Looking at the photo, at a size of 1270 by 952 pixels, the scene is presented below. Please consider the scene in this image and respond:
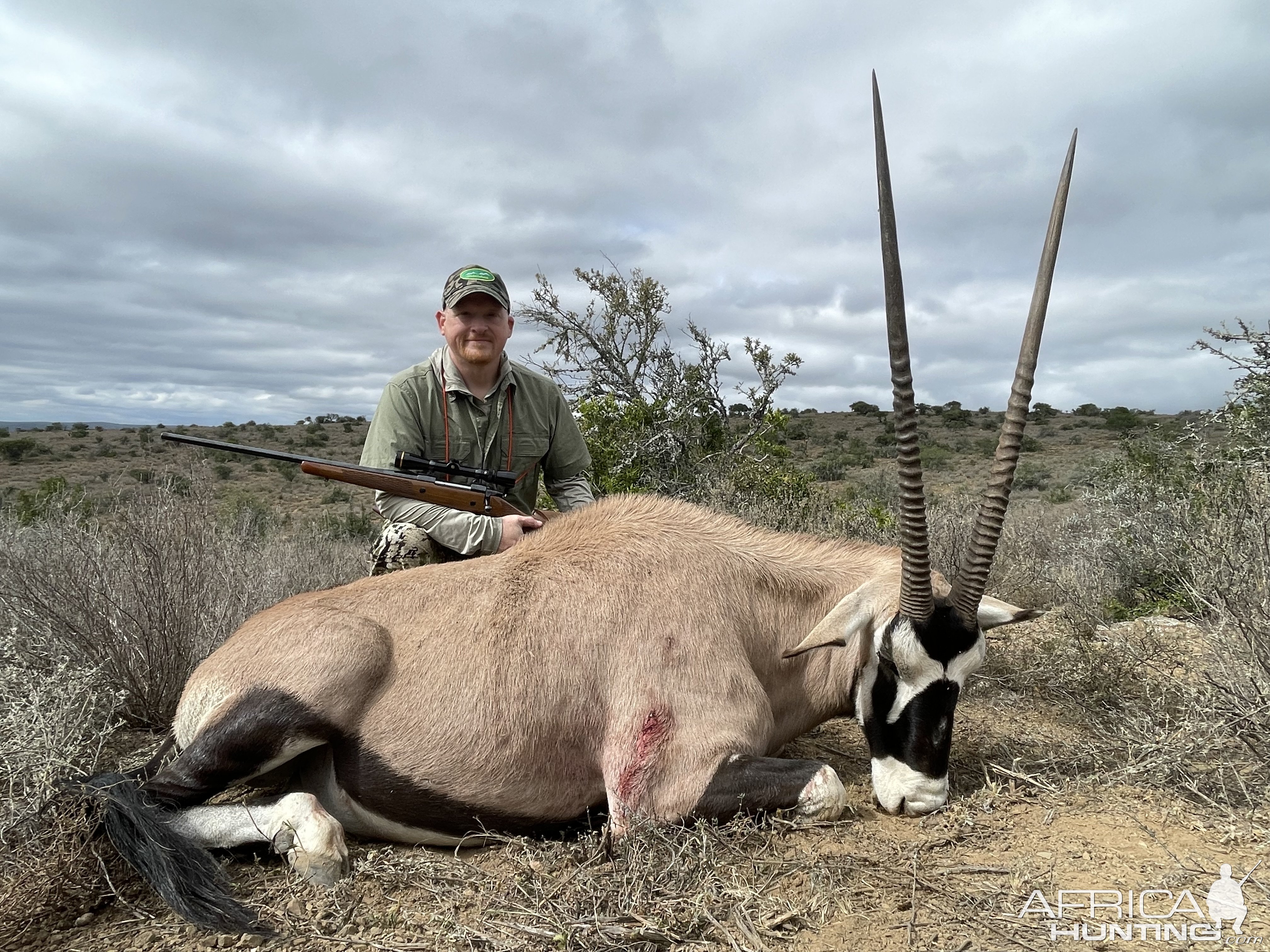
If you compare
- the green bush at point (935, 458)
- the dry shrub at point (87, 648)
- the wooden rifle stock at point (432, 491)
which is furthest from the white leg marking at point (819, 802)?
the green bush at point (935, 458)

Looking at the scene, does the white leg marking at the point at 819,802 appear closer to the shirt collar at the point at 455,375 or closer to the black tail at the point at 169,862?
the black tail at the point at 169,862

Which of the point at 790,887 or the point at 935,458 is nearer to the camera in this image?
the point at 790,887

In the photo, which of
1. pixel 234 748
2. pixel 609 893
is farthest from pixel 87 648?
pixel 609 893

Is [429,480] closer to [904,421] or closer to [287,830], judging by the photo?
[287,830]

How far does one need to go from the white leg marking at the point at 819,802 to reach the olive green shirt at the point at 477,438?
95.8 inches

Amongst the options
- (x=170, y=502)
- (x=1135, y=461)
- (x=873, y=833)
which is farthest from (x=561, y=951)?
(x=1135, y=461)

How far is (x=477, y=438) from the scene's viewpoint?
580 centimetres

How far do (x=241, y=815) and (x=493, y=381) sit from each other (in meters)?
3.39

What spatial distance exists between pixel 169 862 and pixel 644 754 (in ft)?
5.95

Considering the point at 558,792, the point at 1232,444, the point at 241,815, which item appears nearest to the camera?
the point at 241,815

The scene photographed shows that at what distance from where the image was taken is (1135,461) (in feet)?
35.6

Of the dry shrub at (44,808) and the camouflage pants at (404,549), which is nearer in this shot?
the dry shrub at (44,808)

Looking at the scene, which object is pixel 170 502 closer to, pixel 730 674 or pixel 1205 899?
pixel 730 674

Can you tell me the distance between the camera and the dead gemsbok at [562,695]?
3.31 meters
